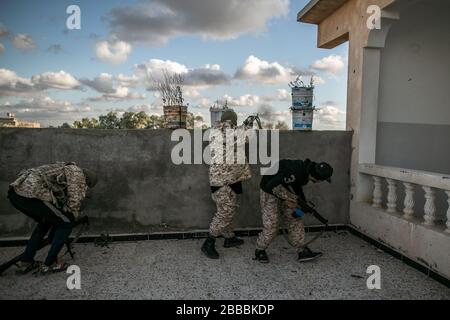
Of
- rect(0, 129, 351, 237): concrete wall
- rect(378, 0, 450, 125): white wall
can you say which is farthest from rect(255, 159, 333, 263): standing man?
rect(378, 0, 450, 125): white wall

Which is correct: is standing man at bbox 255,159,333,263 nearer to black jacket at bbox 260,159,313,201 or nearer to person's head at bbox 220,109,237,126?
black jacket at bbox 260,159,313,201

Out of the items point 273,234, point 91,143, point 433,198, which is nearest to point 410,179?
point 433,198

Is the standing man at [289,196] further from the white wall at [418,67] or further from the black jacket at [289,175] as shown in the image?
the white wall at [418,67]

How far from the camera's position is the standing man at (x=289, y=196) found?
3314 mm

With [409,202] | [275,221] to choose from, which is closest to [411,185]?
[409,202]

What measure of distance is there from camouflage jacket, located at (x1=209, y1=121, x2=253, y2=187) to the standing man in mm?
386

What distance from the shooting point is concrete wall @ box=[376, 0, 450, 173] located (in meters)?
4.96

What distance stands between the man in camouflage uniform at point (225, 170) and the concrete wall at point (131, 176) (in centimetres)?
77

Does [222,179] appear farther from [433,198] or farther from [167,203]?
[433,198]

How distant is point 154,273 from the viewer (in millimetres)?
3410

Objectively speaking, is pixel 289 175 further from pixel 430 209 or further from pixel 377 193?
pixel 377 193

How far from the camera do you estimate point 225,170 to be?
148 inches

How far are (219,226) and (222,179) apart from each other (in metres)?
0.59

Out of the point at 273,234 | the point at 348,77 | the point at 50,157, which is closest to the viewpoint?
the point at 273,234
